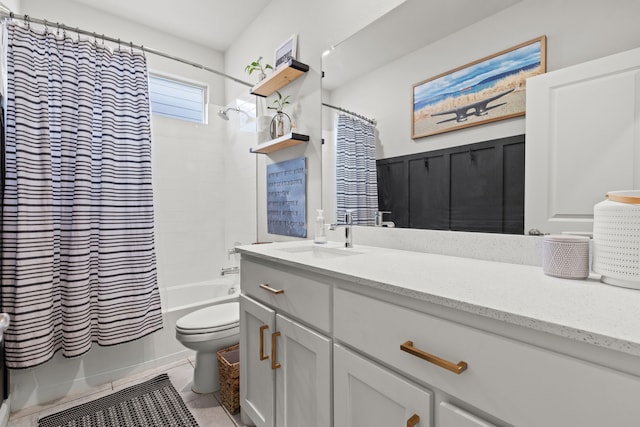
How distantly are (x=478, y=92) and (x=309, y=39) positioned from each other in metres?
1.18

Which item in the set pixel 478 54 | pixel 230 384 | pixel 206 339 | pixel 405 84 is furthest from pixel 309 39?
pixel 230 384

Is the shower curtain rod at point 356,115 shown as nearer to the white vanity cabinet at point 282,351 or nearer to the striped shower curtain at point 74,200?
the white vanity cabinet at point 282,351

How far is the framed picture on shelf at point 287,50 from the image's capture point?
78.5 inches

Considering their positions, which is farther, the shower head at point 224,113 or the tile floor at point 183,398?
the shower head at point 224,113

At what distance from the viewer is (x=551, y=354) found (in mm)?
550

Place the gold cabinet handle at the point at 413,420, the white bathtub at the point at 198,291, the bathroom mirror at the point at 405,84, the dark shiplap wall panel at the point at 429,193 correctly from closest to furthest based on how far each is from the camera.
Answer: the gold cabinet handle at the point at 413,420 < the bathroom mirror at the point at 405,84 < the dark shiplap wall panel at the point at 429,193 < the white bathtub at the point at 198,291

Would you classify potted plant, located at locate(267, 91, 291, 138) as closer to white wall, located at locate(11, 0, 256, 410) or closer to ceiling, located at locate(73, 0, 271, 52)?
white wall, located at locate(11, 0, 256, 410)

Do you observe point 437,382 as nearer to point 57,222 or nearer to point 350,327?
point 350,327

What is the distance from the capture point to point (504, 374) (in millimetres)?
604

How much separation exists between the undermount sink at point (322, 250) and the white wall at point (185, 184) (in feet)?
3.44

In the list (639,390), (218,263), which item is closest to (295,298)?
(639,390)

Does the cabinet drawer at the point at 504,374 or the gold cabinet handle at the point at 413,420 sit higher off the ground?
the cabinet drawer at the point at 504,374

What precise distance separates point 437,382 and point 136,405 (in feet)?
5.99

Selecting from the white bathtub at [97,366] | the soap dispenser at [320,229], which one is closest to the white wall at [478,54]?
the soap dispenser at [320,229]
